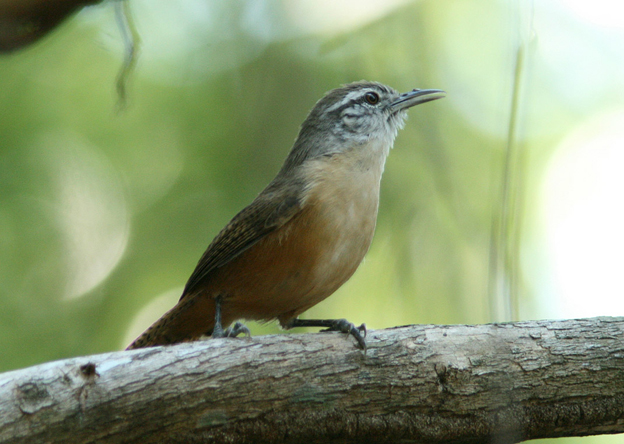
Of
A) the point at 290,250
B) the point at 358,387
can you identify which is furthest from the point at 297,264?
the point at 358,387

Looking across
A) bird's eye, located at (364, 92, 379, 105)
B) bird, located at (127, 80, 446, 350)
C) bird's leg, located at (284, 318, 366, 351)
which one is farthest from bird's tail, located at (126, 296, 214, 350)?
bird's eye, located at (364, 92, 379, 105)

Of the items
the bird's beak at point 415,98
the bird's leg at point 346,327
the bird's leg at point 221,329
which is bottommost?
the bird's leg at point 346,327

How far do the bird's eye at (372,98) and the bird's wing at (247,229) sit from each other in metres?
1.72

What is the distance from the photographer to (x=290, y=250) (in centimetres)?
473

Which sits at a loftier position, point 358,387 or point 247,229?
point 247,229

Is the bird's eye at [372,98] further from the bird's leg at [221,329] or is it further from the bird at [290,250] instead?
the bird's leg at [221,329]

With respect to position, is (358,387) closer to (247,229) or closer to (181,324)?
(247,229)

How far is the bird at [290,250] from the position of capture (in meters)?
4.73

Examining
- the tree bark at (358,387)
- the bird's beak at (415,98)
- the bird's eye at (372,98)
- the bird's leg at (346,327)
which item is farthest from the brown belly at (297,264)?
the bird's eye at (372,98)

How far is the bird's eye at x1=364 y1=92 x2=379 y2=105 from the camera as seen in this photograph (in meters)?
6.12

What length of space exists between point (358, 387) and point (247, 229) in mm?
1737

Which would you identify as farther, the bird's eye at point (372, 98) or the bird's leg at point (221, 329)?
the bird's eye at point (372, 98)

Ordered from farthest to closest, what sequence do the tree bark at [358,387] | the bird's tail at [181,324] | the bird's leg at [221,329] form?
the bird's tail at [181,324] → the bird's leg at [221,329] → the tree bark at [358,387]

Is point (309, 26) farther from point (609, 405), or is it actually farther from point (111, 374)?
point (609, 405)
